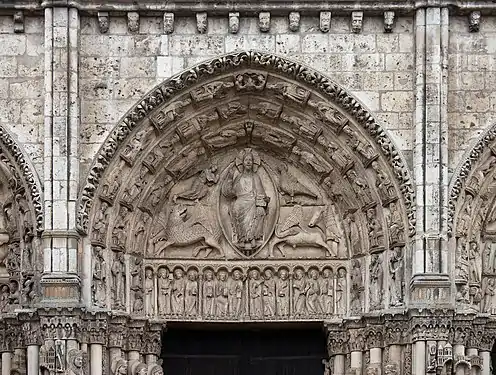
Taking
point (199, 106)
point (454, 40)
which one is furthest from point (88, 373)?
point (454, 40)

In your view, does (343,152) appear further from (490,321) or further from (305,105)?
(490,321)

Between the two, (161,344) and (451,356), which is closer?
(451,356)

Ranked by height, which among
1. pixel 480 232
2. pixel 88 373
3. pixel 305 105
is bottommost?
pixel 88 373

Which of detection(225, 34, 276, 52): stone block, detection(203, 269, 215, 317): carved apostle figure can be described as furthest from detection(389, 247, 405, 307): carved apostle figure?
detection(225, 34, 276, 52): stone block

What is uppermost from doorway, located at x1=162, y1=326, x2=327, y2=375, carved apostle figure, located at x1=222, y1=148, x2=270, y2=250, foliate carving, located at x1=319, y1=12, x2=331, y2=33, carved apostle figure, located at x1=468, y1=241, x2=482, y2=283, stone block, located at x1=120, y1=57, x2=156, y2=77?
foliate carving, located at x1=319, y1=12, x2=331, y2=33

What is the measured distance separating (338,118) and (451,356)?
282cm

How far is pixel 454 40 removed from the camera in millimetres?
22578

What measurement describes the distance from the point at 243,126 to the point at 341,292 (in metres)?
2.11

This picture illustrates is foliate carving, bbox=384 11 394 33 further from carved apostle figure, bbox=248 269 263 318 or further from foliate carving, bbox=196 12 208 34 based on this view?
carved apostle figure, bbox=248 269 263 318

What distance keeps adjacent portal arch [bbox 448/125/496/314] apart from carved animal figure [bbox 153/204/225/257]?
2668mm

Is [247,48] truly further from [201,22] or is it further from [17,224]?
[17,224]

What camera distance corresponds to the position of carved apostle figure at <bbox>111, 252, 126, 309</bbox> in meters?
22.6

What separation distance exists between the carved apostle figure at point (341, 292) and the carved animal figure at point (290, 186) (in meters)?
0.90

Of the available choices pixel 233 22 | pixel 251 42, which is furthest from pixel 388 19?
pixel 233 22
